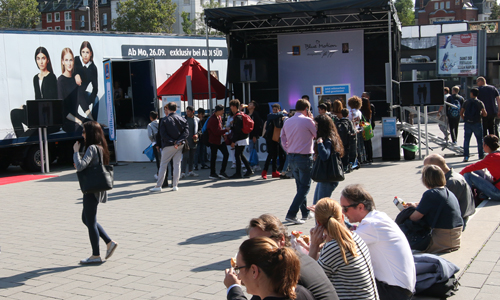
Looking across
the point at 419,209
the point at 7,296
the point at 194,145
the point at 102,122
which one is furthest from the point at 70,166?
the point at 419,209

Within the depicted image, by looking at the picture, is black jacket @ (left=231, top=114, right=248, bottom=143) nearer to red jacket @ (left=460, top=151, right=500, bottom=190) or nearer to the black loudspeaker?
the black loudspeaker

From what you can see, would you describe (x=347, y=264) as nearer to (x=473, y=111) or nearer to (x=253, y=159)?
(x=253, y=159)

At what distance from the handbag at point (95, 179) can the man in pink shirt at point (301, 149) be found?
261 centimetres

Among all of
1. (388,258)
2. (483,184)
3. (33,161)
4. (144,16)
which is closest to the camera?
(388,258)

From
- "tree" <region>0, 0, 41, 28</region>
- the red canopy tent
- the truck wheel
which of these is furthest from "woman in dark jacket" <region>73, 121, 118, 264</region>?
"tree" <region>0, 0, 41, 28</region>

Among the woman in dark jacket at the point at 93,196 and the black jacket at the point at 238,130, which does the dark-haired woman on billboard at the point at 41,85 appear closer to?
the black jacket at the point at 238,130

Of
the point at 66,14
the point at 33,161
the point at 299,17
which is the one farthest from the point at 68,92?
the point at 66,14

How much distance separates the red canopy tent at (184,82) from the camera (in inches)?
672

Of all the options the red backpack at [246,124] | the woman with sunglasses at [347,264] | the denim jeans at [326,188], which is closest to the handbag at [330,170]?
the denim jeans at [326,188]

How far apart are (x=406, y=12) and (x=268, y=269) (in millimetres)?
118482

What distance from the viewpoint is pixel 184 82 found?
17125mm

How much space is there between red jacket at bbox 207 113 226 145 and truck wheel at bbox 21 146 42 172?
5275mm

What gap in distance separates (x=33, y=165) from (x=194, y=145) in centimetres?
477

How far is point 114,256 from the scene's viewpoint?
6.25m
